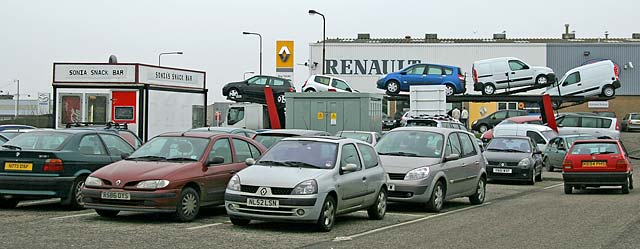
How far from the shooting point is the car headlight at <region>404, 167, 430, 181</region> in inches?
617

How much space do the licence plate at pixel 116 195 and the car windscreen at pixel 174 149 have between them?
3.89 feet

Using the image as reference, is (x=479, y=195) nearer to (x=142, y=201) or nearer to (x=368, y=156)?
(x=368, y=156)

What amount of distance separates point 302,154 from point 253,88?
26.4 meters

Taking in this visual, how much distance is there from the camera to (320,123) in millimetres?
26938

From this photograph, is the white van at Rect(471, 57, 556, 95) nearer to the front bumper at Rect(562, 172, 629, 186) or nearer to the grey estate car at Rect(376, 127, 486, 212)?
the front bumper at Rect(562, 172, 629, 186)

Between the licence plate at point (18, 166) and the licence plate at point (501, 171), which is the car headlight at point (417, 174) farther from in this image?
the licence plate at point (501, 171)

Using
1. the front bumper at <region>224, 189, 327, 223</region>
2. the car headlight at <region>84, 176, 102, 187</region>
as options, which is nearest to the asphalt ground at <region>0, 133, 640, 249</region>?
the front bumper at <region>224, 189, 327, 223</region>

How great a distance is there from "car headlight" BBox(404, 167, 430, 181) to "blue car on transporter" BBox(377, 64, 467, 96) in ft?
74.0

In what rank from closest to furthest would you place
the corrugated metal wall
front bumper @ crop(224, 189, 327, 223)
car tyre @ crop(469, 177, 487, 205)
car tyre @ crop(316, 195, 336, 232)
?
front bumper @ crop(224, 189, 327, 223) < car tyre @ crop(316, 195, 336, 232) < car tyre @ crop(469, 177, 487, 205) < the corrugated metal wall

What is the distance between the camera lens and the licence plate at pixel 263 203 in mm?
12078

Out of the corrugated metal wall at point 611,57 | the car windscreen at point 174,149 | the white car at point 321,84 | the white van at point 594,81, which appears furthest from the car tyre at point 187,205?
the corrugated metal wall at point 611,57

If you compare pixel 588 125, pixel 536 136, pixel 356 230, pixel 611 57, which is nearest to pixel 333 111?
pixel 536 136

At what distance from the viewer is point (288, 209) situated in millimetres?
12047

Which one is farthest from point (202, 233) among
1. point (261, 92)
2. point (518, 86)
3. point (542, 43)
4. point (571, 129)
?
point (542, 43)
